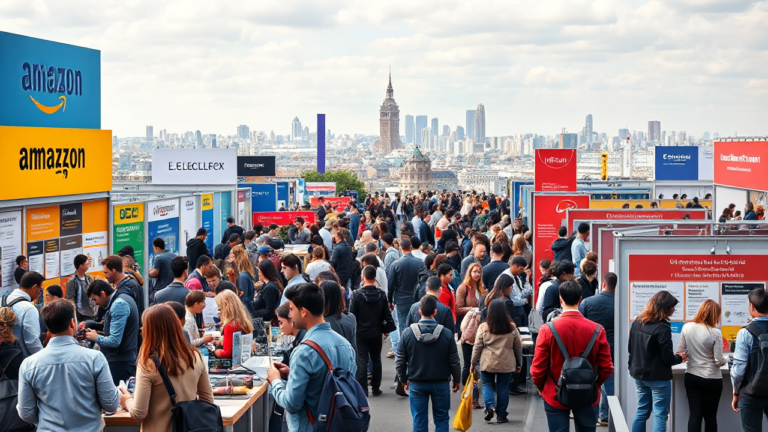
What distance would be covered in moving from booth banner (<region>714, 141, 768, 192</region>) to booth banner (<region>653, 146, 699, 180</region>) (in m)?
14.6

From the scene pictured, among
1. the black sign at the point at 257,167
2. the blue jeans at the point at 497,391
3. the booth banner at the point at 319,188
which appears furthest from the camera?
the black sign at the point at 257,167

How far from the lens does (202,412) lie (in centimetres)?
504

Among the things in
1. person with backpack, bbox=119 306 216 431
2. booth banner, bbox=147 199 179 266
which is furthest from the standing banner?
person with backpack, bbox=119 306 216 431

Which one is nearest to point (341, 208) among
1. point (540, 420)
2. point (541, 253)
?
point (541, 253)

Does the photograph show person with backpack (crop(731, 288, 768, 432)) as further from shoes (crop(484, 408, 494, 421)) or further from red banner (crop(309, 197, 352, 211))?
red banner (crop(309, 197, 352, 211))

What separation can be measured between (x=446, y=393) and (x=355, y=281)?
24.7ft

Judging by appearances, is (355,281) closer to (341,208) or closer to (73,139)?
(73,139)

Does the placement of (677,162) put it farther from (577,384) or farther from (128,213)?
(577,384)

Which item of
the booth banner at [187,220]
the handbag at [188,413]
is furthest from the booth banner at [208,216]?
the handbag at [188,413]

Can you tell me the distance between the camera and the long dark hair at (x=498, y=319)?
7.99 meters

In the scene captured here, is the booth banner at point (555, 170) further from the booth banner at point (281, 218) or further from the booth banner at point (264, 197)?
the booth banner at point (264, 197)

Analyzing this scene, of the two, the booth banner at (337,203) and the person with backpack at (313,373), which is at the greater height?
the booth banner at (337,203)

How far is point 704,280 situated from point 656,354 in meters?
0.95

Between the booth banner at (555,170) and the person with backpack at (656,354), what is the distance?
11555mm
